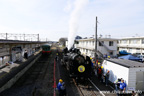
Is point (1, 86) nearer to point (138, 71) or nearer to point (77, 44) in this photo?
point (138, 71)

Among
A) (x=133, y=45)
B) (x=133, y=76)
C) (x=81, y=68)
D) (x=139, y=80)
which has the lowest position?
(x=139, y=80)

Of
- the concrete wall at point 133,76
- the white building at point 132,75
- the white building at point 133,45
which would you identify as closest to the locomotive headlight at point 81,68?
the white building at point 132,75

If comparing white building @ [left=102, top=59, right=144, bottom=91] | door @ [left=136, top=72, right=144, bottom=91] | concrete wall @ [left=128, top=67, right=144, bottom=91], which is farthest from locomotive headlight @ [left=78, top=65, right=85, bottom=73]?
door @ [left=136, top=72, right=144, bottom=91]

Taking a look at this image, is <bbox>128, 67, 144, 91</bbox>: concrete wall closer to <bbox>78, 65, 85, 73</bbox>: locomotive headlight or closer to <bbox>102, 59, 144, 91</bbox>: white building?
<bbox>102, 59, 144, 91</bbox>: white building

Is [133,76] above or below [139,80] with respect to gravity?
above

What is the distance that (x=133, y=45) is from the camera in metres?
30.5

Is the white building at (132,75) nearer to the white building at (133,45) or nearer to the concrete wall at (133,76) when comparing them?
the concrete wall at (133,76)

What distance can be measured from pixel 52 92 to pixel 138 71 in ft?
25.4

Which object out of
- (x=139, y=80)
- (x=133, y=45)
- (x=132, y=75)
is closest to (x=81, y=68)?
(x=132, y=75)

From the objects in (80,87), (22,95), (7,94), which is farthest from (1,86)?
(80,87)

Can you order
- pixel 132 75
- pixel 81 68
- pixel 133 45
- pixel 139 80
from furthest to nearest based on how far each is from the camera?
pixel 133 45, pixel 81 68, pixel 139 80, pixel 132 75

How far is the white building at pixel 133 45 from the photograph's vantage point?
27.7 m

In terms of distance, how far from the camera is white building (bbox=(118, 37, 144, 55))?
90.9 feet

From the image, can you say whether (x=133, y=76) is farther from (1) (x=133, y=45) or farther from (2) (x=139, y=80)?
(1) (x=133, y=45)
